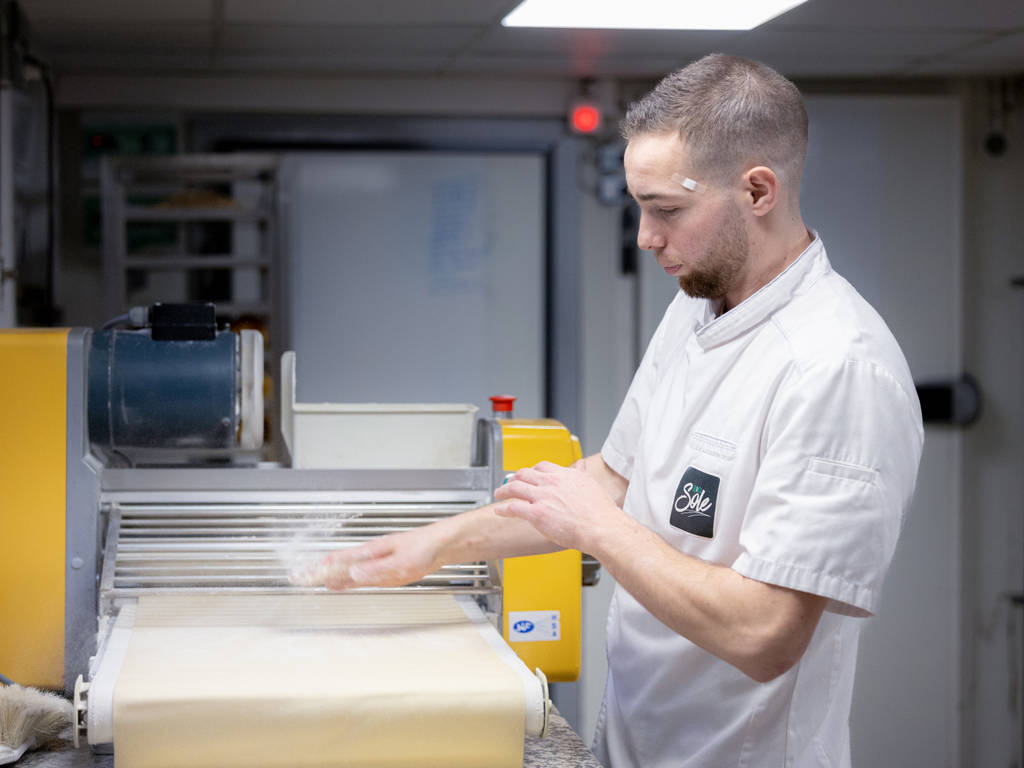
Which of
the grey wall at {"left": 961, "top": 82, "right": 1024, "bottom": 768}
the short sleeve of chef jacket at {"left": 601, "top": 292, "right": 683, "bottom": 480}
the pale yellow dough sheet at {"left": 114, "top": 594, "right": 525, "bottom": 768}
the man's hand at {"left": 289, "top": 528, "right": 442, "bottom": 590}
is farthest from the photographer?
the grey wall at {"left": 961, "top": 82, "right": 1024, "bottom": 768}

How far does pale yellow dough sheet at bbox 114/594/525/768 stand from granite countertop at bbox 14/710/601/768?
0.41ft

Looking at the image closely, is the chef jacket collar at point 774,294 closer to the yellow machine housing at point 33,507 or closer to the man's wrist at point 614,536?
the man's wrist at point 614,536

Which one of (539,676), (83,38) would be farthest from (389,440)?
(83,38)

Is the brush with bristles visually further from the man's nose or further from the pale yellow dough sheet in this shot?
the man's nose

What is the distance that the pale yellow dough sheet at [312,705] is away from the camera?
3.54 ft

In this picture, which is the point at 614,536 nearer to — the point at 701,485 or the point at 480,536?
the point at 701,485

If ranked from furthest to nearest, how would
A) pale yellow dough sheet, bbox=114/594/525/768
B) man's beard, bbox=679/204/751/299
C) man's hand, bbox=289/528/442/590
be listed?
1. man's hand, bbox=289/528/442/590
2. man's beard, bbox=679/204/751/299
3. pale yellow dough sheet, bbox=114/594/525/768

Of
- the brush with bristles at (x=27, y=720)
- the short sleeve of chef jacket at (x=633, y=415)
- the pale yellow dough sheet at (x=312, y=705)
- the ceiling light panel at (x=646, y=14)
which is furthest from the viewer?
the ceiling light panel at (x=646, y=14)

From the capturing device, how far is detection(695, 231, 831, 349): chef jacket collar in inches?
52.2

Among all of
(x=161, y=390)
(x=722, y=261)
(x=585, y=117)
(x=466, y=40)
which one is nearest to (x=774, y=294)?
(x=722, y=261)

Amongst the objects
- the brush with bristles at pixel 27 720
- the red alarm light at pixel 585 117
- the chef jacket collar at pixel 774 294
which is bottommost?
the brush with bristles at pixel 27 720

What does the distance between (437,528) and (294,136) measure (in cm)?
248

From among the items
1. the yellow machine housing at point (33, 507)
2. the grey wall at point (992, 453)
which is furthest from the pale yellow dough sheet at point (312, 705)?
the grey wall at point (992, 453)

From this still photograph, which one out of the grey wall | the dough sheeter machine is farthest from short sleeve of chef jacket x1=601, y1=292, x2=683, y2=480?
the grey wall
